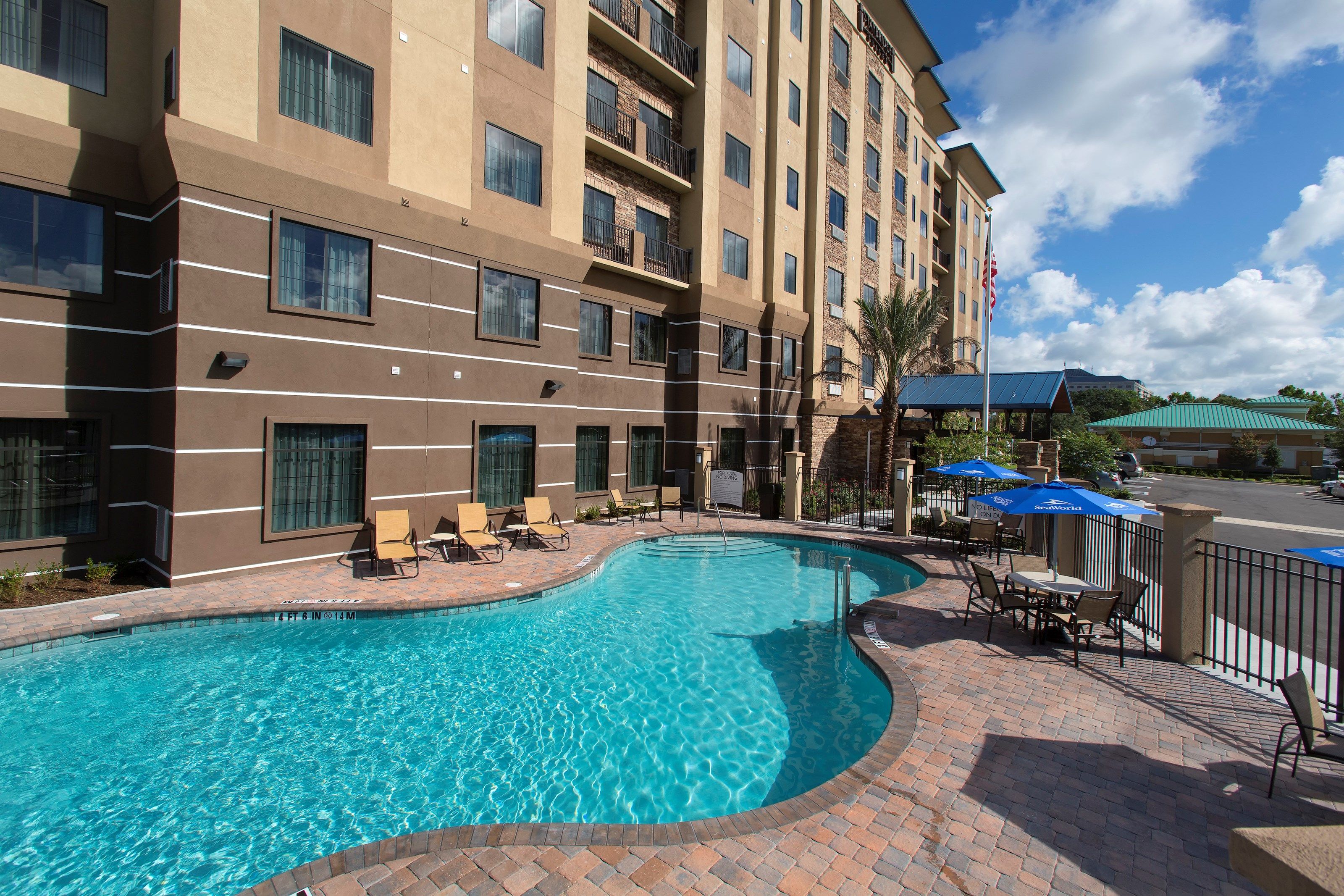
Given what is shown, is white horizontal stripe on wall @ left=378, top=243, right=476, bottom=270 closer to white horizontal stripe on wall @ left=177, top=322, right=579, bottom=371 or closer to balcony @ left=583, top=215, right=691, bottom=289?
white horizontal stripe on wall @ left=177, top=322, right=579, bottom=371

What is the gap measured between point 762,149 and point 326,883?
24493mm

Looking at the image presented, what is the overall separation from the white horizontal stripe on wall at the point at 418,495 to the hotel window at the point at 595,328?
590 cm

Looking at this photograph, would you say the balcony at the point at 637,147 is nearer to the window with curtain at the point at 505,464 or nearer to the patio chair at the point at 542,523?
the window with curtain at the point at 505,464

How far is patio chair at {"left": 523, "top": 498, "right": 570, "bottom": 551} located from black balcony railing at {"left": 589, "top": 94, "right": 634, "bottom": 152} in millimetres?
10793

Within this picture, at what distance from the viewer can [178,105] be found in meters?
9.59

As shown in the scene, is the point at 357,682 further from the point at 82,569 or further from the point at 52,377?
the point at 52,377

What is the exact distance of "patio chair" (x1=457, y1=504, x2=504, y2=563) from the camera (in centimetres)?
1250

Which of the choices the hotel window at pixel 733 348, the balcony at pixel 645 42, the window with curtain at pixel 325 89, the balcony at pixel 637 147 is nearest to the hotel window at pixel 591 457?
the hotel window at pixel 733 348

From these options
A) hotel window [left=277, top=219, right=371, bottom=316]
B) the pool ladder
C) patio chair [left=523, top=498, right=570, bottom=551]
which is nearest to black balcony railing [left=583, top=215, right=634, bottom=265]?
hotel window [left=277, top=219, right=371, bottom=316]

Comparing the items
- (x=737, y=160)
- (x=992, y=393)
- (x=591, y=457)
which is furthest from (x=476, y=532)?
(x=992, y=393)

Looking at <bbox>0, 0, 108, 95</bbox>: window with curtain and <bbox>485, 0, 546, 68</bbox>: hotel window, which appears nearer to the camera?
<bbox>0, 0, 108, 95</bbox>: window with curtain

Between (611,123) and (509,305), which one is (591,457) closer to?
(509,305)

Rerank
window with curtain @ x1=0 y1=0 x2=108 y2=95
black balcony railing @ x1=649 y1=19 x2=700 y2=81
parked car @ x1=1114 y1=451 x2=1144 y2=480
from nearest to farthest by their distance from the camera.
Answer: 1. window with curtain @ x1=0 y1=0 x2=108 y2=95
2. black balcony railing @ x1=649 y1=19 x2=700 y2=81
3. parked car @ x1=1114 y1=451 x2=1144 y2=480

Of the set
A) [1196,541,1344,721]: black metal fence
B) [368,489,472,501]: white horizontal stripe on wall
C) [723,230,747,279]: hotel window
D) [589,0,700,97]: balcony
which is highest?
[589,0,700,97]: balcony
